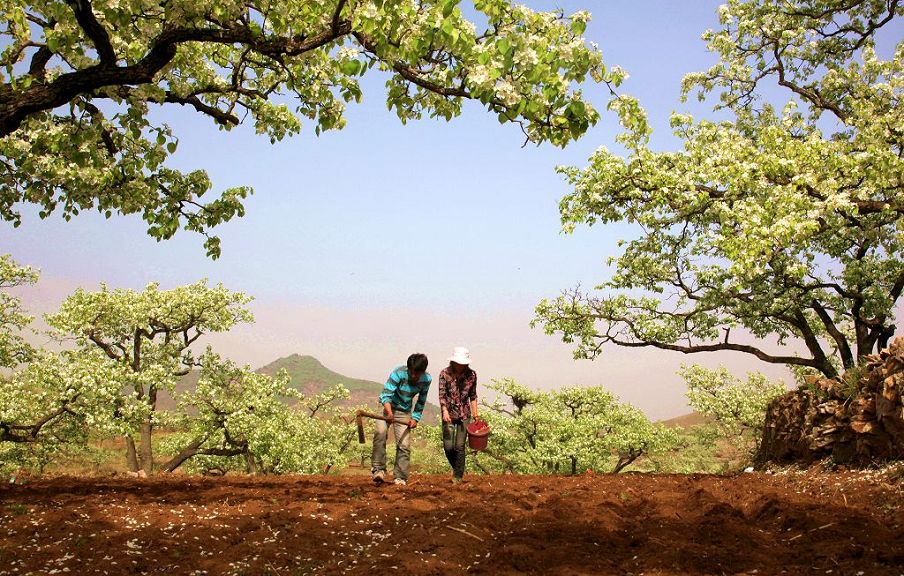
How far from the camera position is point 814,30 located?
2259 centimetres

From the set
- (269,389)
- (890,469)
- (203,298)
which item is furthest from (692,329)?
(203,298)

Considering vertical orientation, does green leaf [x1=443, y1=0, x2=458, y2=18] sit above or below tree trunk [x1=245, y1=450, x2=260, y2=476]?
above

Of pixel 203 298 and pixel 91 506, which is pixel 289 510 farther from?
pixel 203 298

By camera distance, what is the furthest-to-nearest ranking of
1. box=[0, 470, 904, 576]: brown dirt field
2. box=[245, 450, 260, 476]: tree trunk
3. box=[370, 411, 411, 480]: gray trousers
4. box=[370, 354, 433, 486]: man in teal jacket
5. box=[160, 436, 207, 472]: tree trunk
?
box=[245, 450, 260, 476]: tree trunk < box=[160, 436, 207, 472]: tree trunk < box=[370, 411, 411, 480]: gray trousers < box=[370, 354, 433, 486]: man in teal jacket < box=[0, 470, 904, 576]: brown dirt field

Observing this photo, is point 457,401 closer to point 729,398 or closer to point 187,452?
point 187,452

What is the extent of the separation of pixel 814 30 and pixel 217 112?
21.5 meters

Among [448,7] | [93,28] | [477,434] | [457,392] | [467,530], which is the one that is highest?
[93,28]

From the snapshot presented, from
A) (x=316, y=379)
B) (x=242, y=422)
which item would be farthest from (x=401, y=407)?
(x=316, y=379)

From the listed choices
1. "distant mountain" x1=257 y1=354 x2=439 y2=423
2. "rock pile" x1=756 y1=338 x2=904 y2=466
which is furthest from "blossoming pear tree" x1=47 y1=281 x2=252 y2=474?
"distant mountain" x1=257 y1=354 x2=439 y2=423

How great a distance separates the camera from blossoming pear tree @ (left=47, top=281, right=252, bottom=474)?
90.2ft

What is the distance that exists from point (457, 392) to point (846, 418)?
8.37m

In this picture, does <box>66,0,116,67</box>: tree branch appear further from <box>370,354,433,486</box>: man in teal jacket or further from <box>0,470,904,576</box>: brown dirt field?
<box>370,354,433,486</box>: man in teal jacket

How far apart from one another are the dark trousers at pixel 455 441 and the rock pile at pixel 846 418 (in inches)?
309

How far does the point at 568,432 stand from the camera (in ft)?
109
